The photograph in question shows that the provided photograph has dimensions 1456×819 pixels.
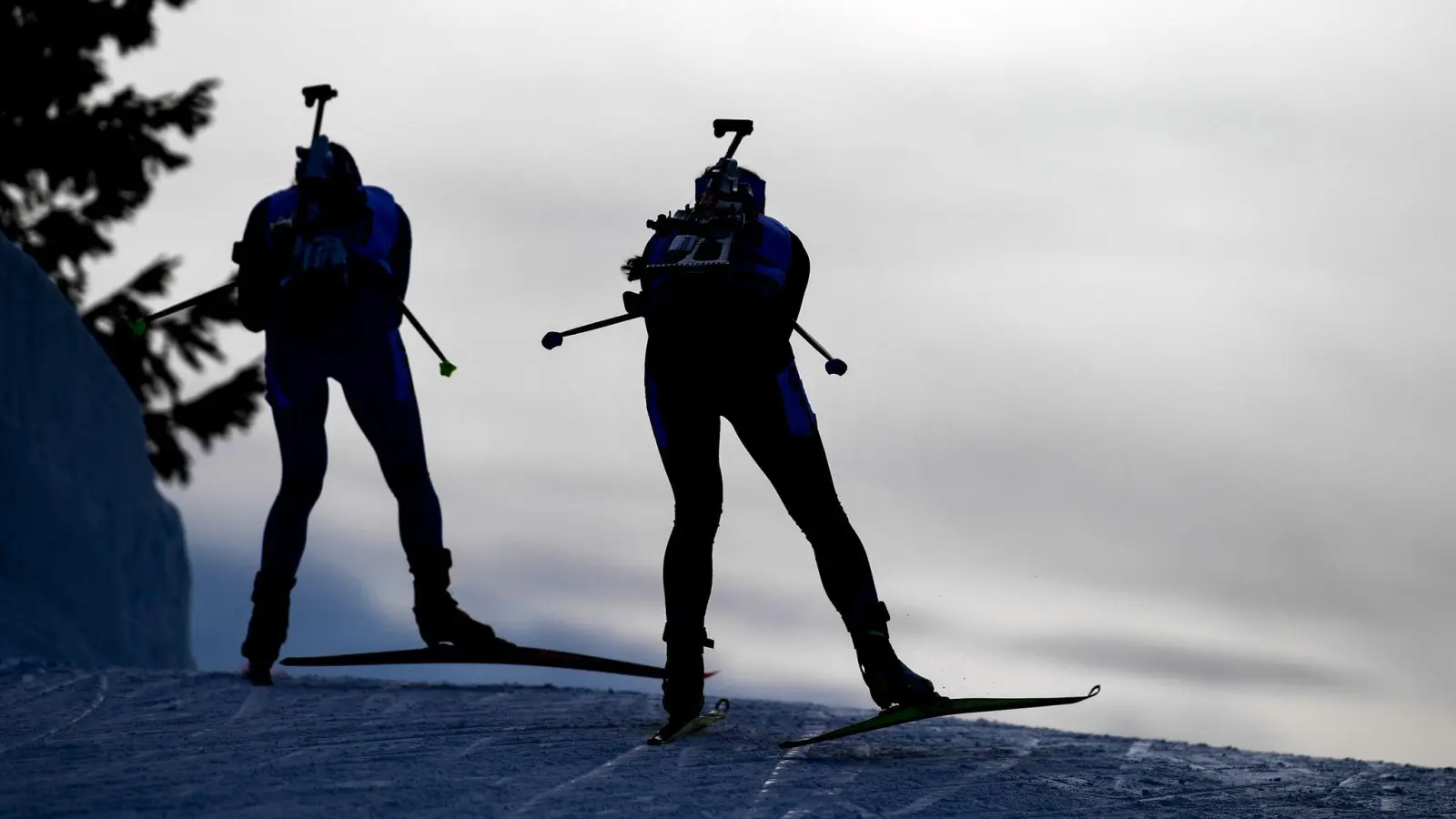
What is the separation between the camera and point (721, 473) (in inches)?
273

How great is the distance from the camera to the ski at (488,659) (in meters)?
8.59

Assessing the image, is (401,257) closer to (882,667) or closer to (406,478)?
(406,478)

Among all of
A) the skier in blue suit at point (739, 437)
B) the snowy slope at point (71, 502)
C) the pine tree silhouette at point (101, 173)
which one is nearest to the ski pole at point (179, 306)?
the skier in blue suit at point (739, 437)

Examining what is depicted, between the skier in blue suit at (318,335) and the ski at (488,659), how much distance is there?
0.53m

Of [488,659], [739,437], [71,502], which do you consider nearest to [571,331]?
[739,437]

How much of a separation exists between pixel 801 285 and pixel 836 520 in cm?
95

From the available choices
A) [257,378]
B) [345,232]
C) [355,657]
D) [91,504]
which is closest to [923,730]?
[355,657]

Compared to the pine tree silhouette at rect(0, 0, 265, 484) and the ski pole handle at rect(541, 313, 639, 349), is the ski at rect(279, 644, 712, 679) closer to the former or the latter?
the ski pole handle at rect(541, 313, 639, 349)

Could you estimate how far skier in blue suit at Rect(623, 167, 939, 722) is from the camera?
6875 mm

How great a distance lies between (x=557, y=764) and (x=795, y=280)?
6.89 ft

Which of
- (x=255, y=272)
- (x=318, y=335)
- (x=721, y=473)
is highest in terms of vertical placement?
(x=255, y=272)

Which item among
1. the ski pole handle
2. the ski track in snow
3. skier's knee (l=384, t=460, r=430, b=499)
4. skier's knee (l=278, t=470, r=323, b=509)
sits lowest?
the ski track in snow

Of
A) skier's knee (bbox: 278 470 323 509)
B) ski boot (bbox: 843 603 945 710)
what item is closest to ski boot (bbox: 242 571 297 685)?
skier's knee (bbox: 278 470 323 509)

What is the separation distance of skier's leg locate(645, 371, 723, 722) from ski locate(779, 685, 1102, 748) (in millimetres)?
501
